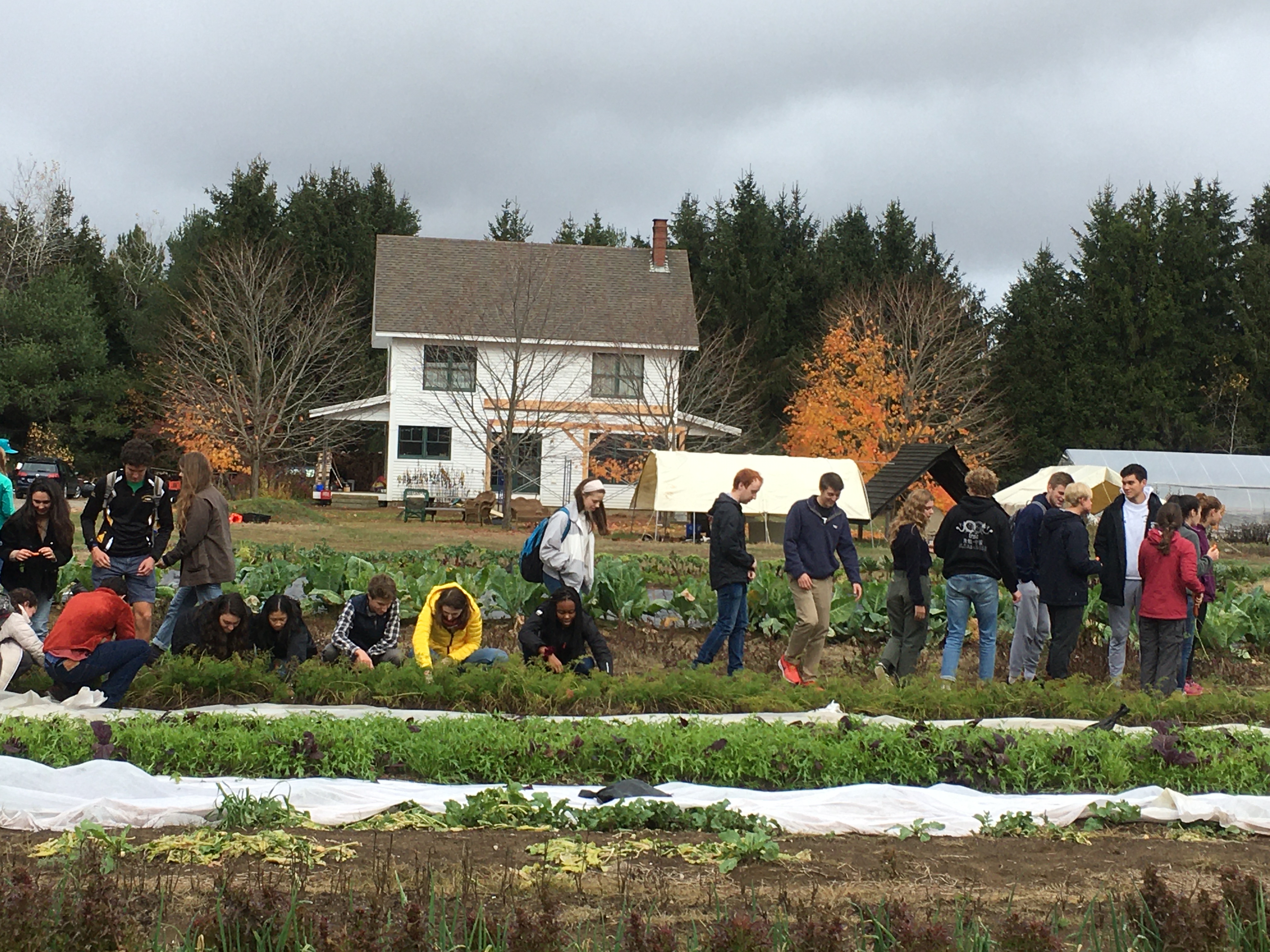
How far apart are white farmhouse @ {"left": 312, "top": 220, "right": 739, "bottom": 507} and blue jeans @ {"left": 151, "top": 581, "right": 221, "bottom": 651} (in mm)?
25201

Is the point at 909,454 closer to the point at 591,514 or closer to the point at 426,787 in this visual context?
the point at 591,514

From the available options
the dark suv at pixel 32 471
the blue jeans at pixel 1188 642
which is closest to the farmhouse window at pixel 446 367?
the dark suv at pixel 32 471

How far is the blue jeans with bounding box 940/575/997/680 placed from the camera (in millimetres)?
9586

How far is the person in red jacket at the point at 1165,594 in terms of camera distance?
9266 mm

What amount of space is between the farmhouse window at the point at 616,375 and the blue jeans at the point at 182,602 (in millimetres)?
26455

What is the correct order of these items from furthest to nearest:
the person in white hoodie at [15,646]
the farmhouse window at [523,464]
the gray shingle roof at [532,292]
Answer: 1. the gray shingle roof at [532,292]
2. the farmhouse window at [523,464]
3. the person in white hoodie at [15,646]

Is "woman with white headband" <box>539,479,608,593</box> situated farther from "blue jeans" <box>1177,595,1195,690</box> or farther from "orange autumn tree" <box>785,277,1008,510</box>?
"orange autumn tree" <box>785,277,1008,510</box>

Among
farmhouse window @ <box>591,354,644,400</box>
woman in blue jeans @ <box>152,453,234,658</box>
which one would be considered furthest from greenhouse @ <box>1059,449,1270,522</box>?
woman in blue jeans @ <box>152,453,234,658</box>

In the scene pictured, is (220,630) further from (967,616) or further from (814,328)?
(814,328)

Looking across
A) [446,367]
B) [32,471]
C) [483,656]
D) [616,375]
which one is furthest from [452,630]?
[32,471]

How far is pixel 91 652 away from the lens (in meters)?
8.11

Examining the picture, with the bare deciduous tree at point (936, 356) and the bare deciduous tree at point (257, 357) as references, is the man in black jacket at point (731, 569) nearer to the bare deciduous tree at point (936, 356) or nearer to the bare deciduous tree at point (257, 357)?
the bare deciduous tree at point (936, 356)

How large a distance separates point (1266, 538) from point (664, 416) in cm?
1526

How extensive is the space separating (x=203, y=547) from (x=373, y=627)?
4.60 ft
